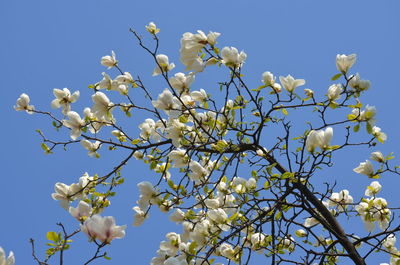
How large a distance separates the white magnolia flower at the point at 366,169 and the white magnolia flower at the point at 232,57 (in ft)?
3.12

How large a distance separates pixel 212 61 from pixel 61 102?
1.11m

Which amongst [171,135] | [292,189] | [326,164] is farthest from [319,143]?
[171,135]

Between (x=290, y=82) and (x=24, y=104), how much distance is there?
67.8 inches

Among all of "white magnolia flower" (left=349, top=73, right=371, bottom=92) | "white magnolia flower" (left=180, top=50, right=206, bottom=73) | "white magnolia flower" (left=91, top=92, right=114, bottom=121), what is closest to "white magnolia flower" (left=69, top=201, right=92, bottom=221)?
"white magnolia flower" (left=180, top=50, right=206, bottom=73)

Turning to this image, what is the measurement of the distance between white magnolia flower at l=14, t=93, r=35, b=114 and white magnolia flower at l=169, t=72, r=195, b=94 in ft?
3.43

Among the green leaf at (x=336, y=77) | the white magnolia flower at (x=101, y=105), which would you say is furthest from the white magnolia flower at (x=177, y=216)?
the green leaf at (x=336, y=77)

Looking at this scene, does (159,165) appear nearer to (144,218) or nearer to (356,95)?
(144,218)

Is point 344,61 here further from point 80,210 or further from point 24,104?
point 24,104

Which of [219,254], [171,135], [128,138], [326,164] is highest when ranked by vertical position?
[128,138]

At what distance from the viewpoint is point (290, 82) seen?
2133 mm

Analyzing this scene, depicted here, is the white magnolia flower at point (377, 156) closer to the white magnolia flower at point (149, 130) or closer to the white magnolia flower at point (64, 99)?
the white magnolia flower at point (149, 130)

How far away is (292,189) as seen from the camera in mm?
2393

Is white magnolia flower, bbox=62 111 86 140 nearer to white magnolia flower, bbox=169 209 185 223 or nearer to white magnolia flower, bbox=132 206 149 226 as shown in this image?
white magnolia flower, bbox=132 206 149 226

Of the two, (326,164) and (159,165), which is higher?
(159,165)
